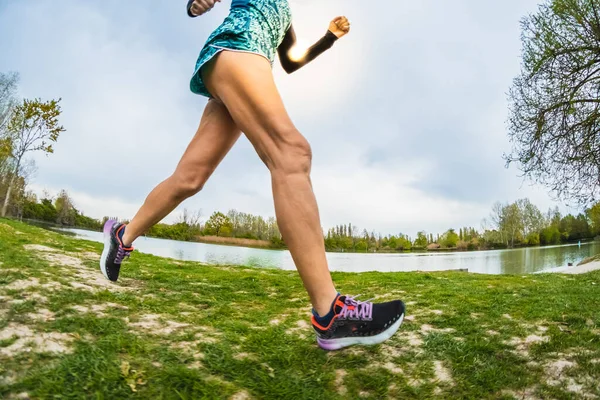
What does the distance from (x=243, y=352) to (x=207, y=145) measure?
3.80 ft

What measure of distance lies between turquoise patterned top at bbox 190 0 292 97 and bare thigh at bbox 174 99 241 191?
0.50 feet

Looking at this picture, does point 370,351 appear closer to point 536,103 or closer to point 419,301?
point 419,301

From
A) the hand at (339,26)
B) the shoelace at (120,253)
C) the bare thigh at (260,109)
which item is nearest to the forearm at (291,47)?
the hand at (339,26)

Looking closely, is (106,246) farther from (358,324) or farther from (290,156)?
(358,324)

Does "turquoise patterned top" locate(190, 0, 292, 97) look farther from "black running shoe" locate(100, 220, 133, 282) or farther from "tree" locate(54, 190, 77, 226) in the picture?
"tree" locate(54, 190, 77, 226)

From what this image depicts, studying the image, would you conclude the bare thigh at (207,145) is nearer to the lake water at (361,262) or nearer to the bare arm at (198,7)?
the bare arm at (198,7)

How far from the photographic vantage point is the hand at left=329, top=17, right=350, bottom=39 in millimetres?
2359

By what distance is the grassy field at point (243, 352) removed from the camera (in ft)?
4.42

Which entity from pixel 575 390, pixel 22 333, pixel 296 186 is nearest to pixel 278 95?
pixel 296 186

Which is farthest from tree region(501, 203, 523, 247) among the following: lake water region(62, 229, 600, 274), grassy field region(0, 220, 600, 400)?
grassy field region(0, 220, 600, 400)

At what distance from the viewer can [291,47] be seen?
2.45 metres

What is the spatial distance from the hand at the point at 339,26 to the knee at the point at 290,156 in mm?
989

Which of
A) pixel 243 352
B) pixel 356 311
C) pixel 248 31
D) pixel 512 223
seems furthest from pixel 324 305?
pixel 512 223

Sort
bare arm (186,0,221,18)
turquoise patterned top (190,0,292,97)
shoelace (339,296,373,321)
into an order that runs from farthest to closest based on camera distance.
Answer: bare arm (186,0,221,18), turquoise patterned top (190,0,292,97), shoelace (339,296,373,321)
